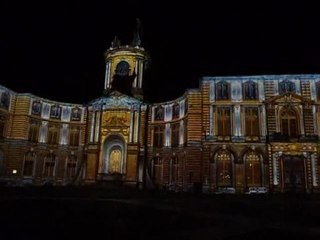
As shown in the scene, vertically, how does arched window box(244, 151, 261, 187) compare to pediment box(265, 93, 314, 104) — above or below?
below

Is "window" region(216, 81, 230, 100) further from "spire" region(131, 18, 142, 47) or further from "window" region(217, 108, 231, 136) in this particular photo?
"spire" region(131, 18, 142, 47)

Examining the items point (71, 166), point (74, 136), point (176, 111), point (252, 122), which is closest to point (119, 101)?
point (176, 111)

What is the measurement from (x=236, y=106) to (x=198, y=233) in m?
30.8

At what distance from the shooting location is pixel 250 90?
4153 cm

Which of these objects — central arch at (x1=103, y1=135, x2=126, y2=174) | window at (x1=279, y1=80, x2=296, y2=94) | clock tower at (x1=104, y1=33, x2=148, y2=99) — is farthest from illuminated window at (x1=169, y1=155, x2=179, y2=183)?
window at (x1=279, y1=80, x2=296, y2=94)

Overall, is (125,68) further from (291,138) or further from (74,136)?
(291,138)

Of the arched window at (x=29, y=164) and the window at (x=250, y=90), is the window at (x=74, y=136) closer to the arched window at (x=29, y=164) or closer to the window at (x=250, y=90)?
the arched window at (x=29, y=164)

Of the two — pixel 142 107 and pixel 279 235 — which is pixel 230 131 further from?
pixel 279 235

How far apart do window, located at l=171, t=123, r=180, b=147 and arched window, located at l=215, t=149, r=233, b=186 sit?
813 centimetres

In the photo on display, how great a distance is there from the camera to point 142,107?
49.6 metres

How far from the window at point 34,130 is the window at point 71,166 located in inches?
233

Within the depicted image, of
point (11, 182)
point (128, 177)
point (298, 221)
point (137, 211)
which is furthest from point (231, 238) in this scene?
point (11, 182)

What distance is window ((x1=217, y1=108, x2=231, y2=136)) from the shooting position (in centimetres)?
4100

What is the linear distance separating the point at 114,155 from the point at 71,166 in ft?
24.3
